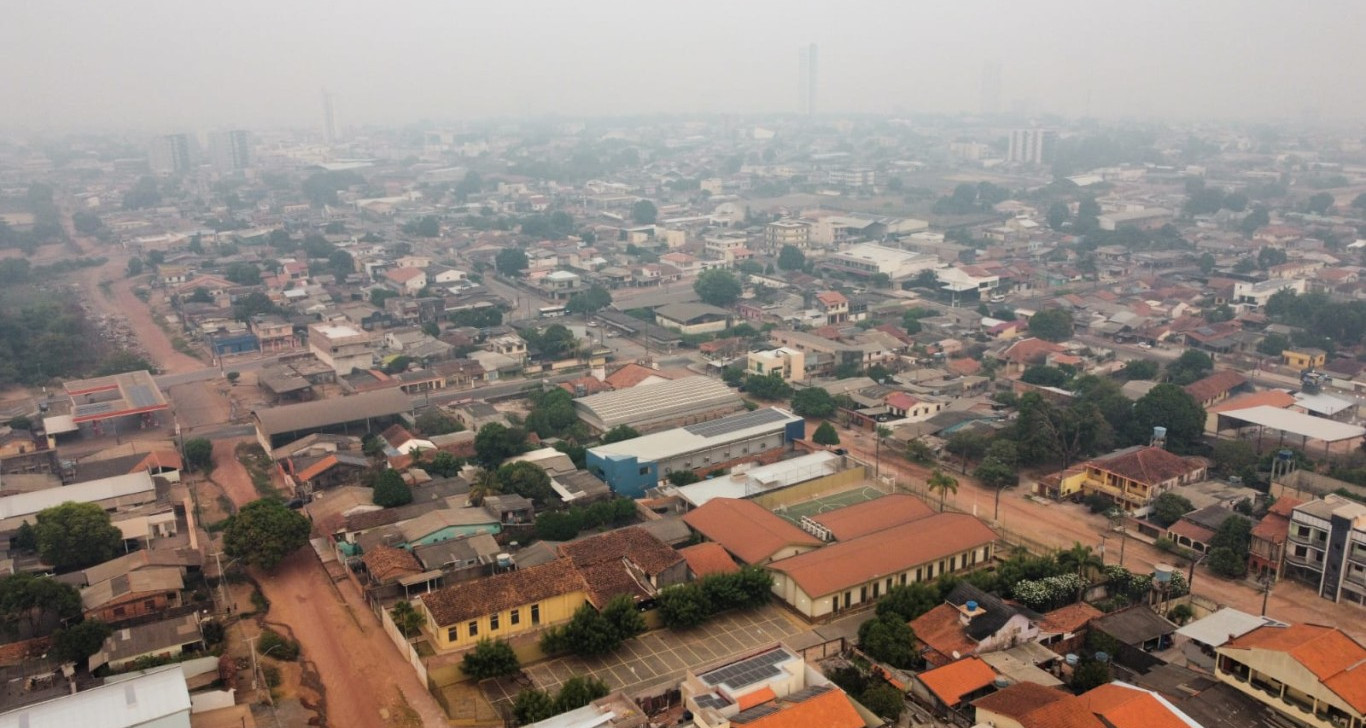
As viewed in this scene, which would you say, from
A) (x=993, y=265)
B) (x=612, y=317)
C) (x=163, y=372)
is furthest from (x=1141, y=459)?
(x=163, y=372)

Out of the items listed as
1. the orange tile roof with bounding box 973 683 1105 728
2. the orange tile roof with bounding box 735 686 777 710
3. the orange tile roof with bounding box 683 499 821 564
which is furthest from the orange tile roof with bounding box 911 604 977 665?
the orange tile roof with bounding box 683 499 821 564

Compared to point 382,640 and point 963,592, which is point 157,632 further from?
point 963,592

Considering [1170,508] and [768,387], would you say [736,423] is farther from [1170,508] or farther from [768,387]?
[1170,508]

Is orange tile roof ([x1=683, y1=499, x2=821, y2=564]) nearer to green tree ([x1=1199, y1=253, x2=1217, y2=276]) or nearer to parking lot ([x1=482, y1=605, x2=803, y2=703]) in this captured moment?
parking lot ([x1=482, y1=605, x2=803, y2=703])

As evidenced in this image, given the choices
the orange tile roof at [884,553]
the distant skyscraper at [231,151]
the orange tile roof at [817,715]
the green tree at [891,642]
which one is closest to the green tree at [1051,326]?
the orange tile roof at [884,553]

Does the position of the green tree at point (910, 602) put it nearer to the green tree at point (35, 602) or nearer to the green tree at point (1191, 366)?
the green tree at point (35, 602)

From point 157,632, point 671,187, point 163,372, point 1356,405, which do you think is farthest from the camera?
point 671,187
